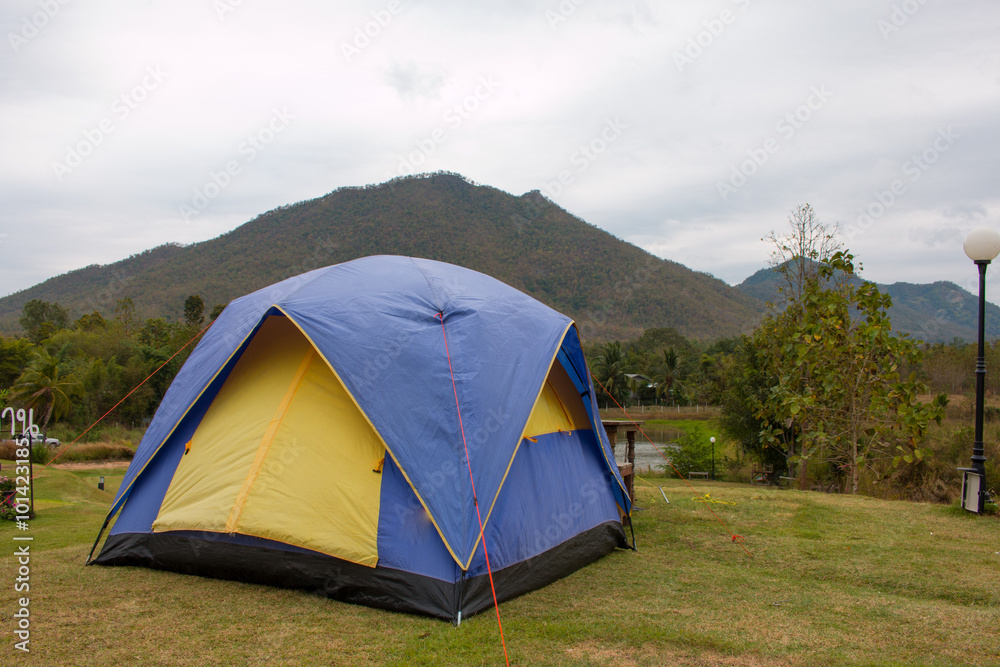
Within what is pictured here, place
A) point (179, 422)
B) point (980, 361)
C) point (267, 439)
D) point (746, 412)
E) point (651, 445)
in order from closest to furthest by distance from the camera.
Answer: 1. point (267, 439)
2. point (179, 422)
3. point (980, 361)
4. point (746, 412)
5. point (651, 445)

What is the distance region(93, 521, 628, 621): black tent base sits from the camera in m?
4.41

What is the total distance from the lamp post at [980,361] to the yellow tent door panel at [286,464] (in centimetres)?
705

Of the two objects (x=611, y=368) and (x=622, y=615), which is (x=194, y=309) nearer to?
(x=611, y=368)

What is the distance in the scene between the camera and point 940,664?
361 cm

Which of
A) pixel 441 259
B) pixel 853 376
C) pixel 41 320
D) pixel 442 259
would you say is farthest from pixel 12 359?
pixel 853 376

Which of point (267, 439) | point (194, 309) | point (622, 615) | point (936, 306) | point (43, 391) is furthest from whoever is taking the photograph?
point (936, 306)

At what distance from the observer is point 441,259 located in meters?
65.1

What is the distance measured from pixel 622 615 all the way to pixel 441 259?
61743 millimetres

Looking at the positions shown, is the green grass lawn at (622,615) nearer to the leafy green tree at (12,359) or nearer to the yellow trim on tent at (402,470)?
the yellow trim on tent at (402,470)

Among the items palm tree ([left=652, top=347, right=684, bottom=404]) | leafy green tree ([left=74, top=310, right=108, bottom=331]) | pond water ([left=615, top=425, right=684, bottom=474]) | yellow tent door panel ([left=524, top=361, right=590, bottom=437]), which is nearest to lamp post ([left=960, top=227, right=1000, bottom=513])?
yellow tent door panel ([left=524, top=361, right=590, bottom=437])

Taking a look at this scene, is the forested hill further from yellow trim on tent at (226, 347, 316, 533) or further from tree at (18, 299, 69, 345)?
yellow trim on tent at (226, 347, 316, 533)

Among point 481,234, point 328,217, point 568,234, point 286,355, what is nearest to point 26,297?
point 328,217

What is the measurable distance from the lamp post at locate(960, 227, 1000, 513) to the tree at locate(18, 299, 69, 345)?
5400 centimetres

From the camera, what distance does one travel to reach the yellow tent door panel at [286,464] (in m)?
4.75
